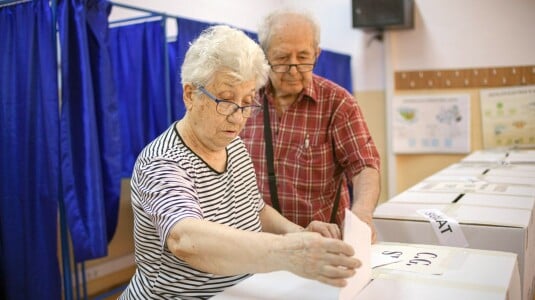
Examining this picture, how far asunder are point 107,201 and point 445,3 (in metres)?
3.59

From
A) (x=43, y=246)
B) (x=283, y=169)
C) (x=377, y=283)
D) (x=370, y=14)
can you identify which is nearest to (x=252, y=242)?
(x=377, y=283)

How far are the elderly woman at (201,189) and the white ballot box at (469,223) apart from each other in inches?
20.5

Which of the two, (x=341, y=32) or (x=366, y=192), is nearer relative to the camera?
(x=366, y=192)

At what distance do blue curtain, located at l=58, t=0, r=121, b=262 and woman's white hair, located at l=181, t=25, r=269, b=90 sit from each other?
134 cm

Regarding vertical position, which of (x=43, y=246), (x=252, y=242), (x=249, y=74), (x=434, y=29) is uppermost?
(x=434, y=29)

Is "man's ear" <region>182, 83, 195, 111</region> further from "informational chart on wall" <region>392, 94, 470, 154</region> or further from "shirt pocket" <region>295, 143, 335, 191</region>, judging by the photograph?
"informational chart on wall" <region>392, 94, 470, 154</region>

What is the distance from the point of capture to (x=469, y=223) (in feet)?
4.56

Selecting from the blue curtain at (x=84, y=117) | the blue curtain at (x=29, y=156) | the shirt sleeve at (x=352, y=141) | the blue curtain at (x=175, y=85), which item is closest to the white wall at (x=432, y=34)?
the blue curtain at (x=175, y=85)

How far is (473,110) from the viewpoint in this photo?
4.59 metres

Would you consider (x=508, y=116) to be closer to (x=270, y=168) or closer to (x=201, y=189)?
(x=270, y=168)

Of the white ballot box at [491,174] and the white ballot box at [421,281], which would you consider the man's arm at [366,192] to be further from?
the white ballot box at [491,174]

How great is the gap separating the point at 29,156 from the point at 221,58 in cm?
153

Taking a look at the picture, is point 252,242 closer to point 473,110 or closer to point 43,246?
point 43,246

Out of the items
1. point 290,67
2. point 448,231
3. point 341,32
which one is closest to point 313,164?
point 290,67
